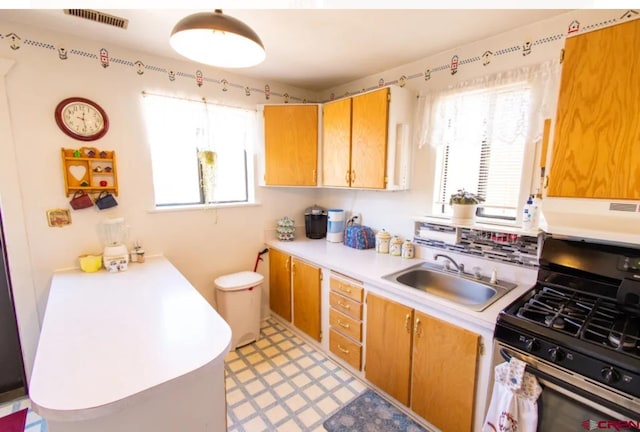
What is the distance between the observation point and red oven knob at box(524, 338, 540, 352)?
1.18 meters

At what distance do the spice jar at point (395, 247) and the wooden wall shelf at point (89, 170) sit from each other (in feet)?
7.08

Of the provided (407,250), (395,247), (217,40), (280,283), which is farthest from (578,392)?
(280,283)

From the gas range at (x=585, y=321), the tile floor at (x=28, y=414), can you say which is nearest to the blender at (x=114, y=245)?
the tile floor at (x=28, y=414)

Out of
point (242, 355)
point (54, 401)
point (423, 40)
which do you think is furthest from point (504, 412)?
point (423, 40)

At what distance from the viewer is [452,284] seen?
2.00 metres

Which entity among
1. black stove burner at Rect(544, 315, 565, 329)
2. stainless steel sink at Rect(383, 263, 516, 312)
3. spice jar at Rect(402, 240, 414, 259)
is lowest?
stainless steel sink at Rect(383, 263, 516, 312)

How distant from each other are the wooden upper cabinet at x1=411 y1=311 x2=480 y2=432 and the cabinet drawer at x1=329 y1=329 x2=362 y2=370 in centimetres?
46

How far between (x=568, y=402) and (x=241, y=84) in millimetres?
2981

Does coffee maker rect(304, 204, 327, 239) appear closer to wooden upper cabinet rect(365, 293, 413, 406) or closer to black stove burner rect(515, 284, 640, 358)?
wooden upper cabinet rect(365, 293, 413, 406)

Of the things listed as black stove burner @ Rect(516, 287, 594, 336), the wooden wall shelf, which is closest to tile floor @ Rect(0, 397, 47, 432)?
the wooden wall shelf

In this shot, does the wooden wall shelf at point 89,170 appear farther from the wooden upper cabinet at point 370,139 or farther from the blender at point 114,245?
the wooden upper cabinet at point 370,139

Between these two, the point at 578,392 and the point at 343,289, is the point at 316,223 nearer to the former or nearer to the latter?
the point at 343,289

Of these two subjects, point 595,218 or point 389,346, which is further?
point 389,346
